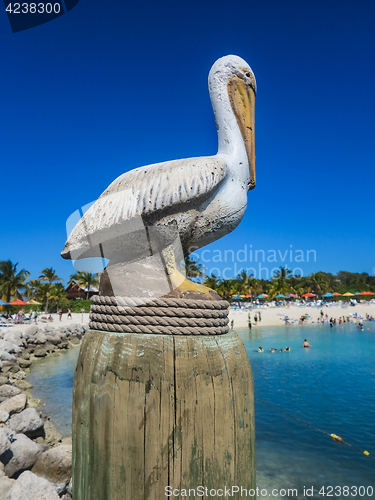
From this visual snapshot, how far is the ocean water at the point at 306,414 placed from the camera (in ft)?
28.7

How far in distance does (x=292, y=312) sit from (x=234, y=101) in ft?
179

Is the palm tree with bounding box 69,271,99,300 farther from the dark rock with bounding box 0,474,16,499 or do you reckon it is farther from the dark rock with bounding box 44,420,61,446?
the dark rock with bounding box 0,474,16,499

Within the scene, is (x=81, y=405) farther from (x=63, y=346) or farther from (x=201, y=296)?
(x=63, y=346)

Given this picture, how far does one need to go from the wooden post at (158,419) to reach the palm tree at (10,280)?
1903 inches

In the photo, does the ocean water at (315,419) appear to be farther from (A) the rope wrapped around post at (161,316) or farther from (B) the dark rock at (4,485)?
(A) the rope wrapped around post at (161,316)

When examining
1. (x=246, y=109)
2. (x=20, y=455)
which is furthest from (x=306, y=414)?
(x=246, y=109)

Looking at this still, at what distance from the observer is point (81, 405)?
1680 mm

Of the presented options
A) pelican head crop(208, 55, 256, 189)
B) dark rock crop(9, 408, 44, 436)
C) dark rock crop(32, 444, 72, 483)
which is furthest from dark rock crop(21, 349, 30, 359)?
pelican head crop(208, 55, 256, 189)

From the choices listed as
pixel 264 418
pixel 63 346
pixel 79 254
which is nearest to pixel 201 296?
pixel 79 254

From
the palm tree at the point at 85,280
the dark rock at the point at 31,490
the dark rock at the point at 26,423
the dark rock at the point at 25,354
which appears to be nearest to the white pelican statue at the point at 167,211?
the dark rock at the point at 31,490

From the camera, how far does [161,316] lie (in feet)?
5.66

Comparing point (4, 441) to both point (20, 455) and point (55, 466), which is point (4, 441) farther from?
point (55, 466)

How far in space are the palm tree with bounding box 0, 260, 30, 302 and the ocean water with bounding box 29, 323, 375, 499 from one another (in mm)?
25054

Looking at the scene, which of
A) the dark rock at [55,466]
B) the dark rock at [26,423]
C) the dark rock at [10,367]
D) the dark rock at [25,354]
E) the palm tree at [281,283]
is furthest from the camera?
the palm tree at [281,283]
